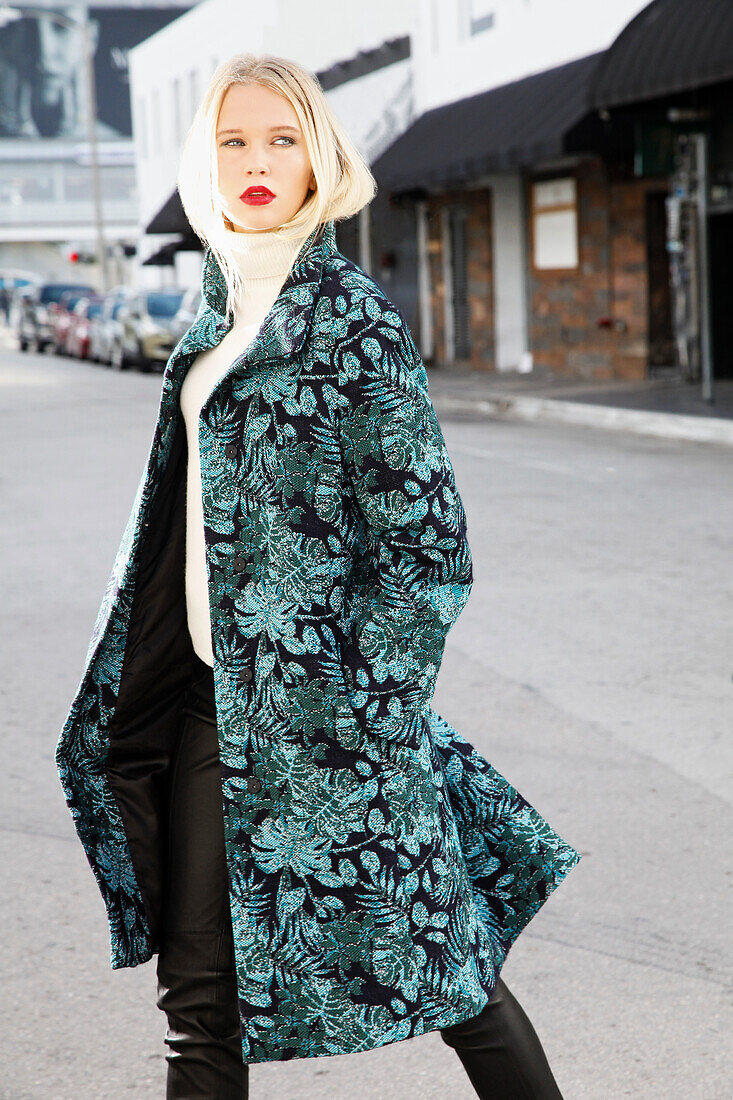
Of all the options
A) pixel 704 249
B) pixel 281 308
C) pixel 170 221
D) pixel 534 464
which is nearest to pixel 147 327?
pixel 170 221

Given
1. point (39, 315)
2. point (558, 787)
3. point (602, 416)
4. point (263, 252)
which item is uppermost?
point (39, 315)

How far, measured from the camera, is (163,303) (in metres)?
28.0

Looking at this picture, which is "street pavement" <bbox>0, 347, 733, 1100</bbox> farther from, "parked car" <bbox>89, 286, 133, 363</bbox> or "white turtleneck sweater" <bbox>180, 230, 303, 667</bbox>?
"parked car" <bbox>89, 286, 133, 363</bbox>

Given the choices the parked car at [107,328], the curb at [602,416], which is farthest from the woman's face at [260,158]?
the parked car at [107,328]

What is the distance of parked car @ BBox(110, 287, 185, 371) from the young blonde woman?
24530mm

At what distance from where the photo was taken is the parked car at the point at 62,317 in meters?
35.6

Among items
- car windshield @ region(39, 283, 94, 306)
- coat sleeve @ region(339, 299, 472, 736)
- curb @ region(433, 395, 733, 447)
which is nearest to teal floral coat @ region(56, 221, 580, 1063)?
coat sleeve @ region(339, 299, 472, 736)

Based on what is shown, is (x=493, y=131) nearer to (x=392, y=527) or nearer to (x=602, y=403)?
(x=602, y=403)

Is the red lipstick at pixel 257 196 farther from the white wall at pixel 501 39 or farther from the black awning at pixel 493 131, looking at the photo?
the white wall at pixel 501 39

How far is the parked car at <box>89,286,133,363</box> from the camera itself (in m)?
29.2

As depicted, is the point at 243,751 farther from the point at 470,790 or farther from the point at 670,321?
the point at 670,321

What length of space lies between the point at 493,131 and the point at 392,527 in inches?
740

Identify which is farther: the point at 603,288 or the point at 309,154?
the point at 603,288

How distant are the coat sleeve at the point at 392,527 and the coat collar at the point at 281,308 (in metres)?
0.08
